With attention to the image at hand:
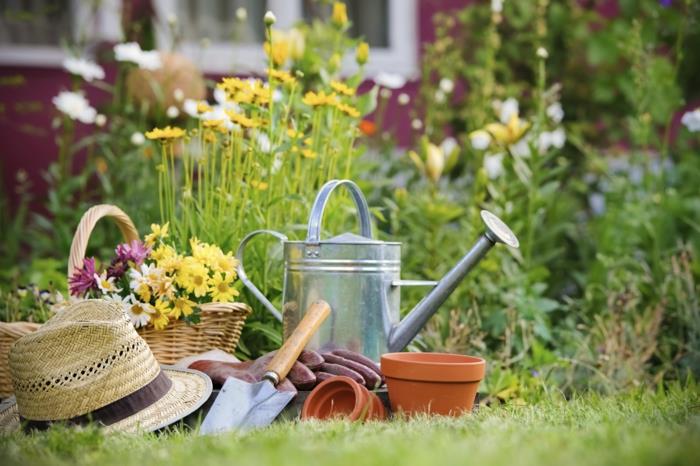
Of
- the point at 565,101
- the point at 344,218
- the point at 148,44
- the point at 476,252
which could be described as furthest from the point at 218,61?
the point at 476,252

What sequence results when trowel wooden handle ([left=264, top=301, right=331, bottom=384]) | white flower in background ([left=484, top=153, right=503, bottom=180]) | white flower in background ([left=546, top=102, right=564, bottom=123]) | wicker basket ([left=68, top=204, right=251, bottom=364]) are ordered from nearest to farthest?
trowel wooden handle ([left=264, top=301, right=331, bottom=384]) < wicker basket ([left=68, top=204, right=251, bottom=364]) < white flower in background ([left=484, top=153, right=503, bottom=180]) < white flower in background ([left=546, top=102, right=564, bottom=123])

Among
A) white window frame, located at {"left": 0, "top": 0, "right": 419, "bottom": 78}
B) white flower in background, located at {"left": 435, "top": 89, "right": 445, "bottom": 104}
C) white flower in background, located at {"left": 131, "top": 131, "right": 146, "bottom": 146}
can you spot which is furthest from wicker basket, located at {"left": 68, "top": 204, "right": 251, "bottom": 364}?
white window frame, located at {"left": 0, "top": 0, "right": 419, "bottom": 78}

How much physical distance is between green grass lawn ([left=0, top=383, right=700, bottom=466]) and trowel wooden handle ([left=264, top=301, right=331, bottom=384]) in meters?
0.23

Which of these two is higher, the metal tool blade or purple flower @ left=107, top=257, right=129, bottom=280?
purple flower @ left=107, top=257, right=129, bottom=280

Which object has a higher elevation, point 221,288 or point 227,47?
point 227,47

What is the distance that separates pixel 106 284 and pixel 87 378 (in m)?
0.57

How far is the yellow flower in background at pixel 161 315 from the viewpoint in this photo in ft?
9.46

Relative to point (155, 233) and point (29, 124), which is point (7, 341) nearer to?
point (155, 233)

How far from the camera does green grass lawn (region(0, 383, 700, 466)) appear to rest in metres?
1.78

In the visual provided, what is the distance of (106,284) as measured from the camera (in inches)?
116

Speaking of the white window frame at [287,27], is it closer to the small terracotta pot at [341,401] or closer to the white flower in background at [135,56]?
the white flower in background at [135,56]

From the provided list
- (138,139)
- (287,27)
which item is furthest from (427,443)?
(287,27)

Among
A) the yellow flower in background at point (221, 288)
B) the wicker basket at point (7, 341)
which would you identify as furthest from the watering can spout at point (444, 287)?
the wicker basket at point (7, 341)

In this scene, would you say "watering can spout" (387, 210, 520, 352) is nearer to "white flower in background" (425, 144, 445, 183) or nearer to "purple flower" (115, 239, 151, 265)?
"purple flower" (115, 239, 151, 265)
